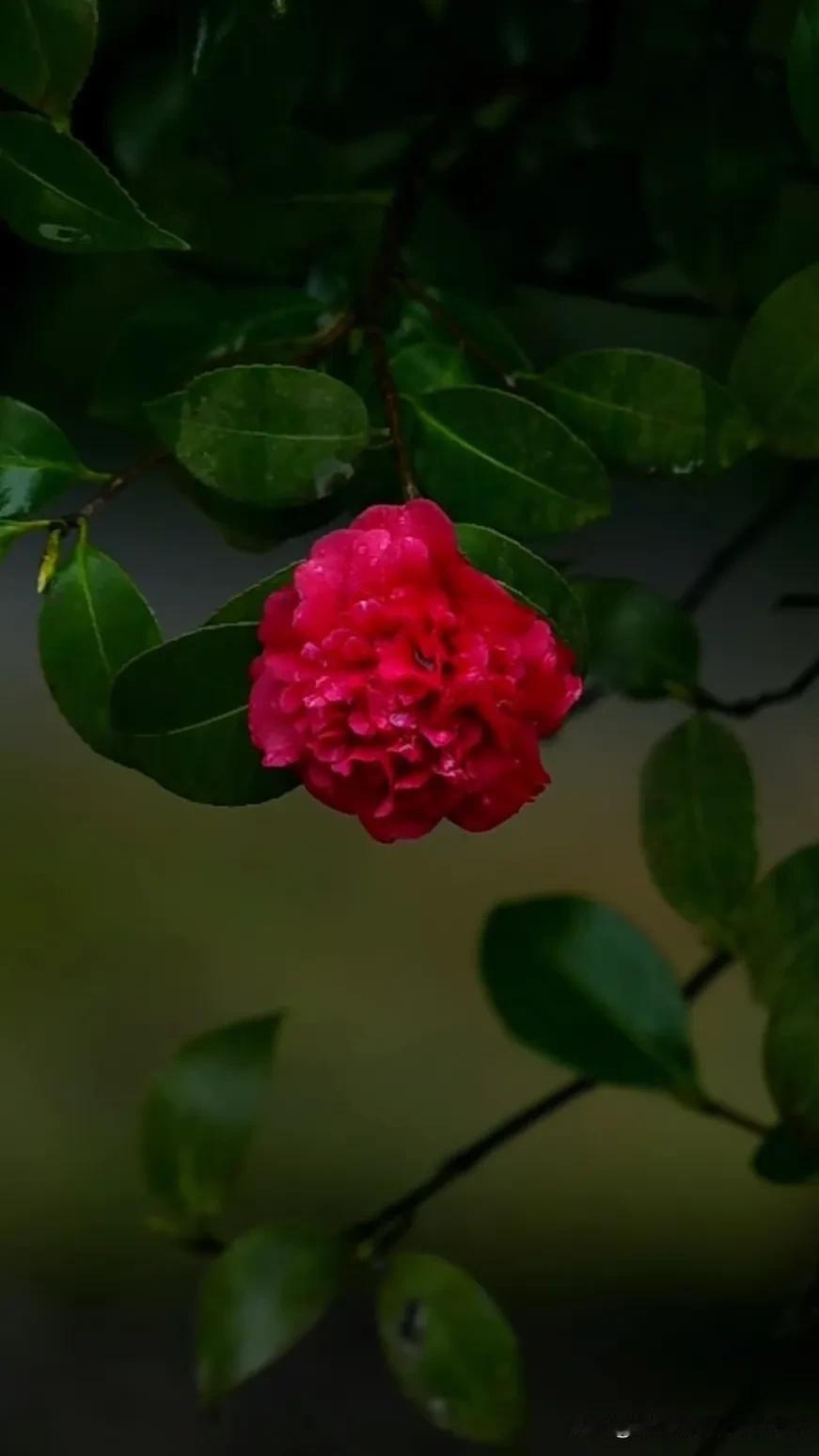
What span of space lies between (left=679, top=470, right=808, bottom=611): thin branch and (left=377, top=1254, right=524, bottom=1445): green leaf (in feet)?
1.01

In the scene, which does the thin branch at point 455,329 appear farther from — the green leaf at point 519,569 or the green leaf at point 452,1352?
the green leaf at point 452,1352

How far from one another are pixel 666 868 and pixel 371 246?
0.27 metres

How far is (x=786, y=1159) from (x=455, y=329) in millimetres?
343

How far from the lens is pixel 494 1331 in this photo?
21.1 inches

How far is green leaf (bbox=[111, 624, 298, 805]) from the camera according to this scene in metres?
0.39

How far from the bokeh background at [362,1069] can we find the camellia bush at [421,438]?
0.06ft

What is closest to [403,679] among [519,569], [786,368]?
[519,569]

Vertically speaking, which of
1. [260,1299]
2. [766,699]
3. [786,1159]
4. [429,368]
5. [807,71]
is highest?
[807,71]

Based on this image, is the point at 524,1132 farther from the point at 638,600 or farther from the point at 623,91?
the point at 623,91

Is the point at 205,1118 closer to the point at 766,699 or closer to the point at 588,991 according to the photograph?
the point at 588,991

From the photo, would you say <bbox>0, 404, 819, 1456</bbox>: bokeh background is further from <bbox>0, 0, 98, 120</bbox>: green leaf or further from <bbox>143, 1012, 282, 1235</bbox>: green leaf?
<bbox>0, 0, 98, 120</bbox>: green leaf

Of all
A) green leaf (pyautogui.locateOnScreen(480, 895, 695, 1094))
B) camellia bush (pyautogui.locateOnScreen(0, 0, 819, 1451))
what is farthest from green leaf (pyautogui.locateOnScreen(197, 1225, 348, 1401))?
green leaf (pyautogui.locateOnScreen(480, 895, 695, 1094))

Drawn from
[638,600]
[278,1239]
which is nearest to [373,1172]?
[278,1239]

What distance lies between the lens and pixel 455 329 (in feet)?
1.46
